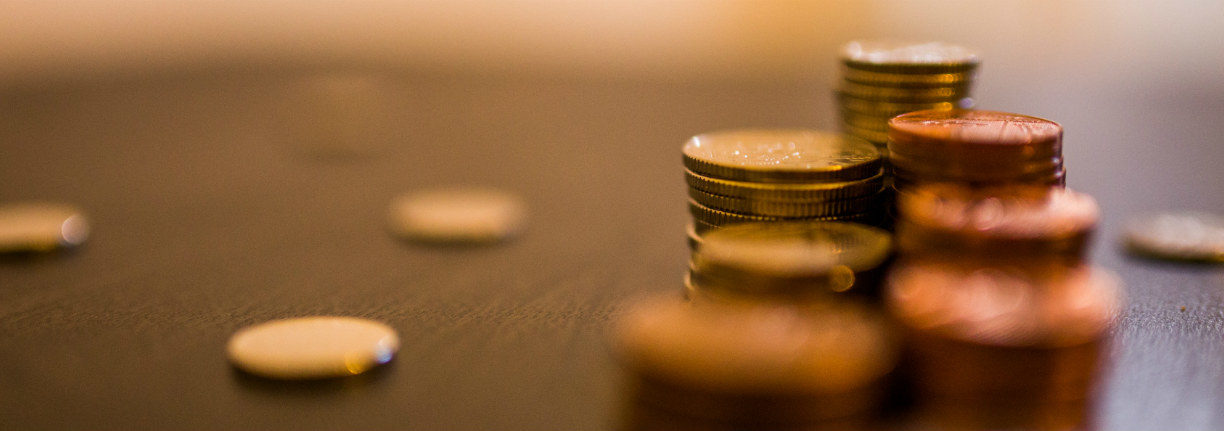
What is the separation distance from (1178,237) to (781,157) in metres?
0.61

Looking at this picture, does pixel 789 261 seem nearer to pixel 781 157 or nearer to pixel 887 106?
pixel 781 157

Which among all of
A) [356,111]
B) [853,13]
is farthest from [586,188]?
[853,13]

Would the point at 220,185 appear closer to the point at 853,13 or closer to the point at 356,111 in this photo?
the point at 356,111

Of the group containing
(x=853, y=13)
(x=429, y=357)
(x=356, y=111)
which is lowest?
(x=429, y=357)

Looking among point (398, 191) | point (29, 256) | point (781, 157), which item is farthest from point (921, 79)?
point (29, 256)

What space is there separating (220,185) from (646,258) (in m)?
0.81

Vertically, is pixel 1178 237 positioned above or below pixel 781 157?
below

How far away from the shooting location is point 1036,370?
2.16 ft

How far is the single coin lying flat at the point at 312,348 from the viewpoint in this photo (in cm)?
84

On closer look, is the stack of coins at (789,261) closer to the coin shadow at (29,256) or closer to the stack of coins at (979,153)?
the stack of coins at (979,153)

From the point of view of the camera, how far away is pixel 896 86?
1.05 m

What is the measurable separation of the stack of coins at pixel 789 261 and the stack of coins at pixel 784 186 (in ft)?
0.08

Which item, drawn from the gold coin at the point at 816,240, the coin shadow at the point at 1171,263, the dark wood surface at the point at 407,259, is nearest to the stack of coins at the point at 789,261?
the gold coin at the point at 816,240

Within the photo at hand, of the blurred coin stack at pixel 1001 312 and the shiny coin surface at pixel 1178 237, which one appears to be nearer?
the blurred coin stack at pixel 1001 312
